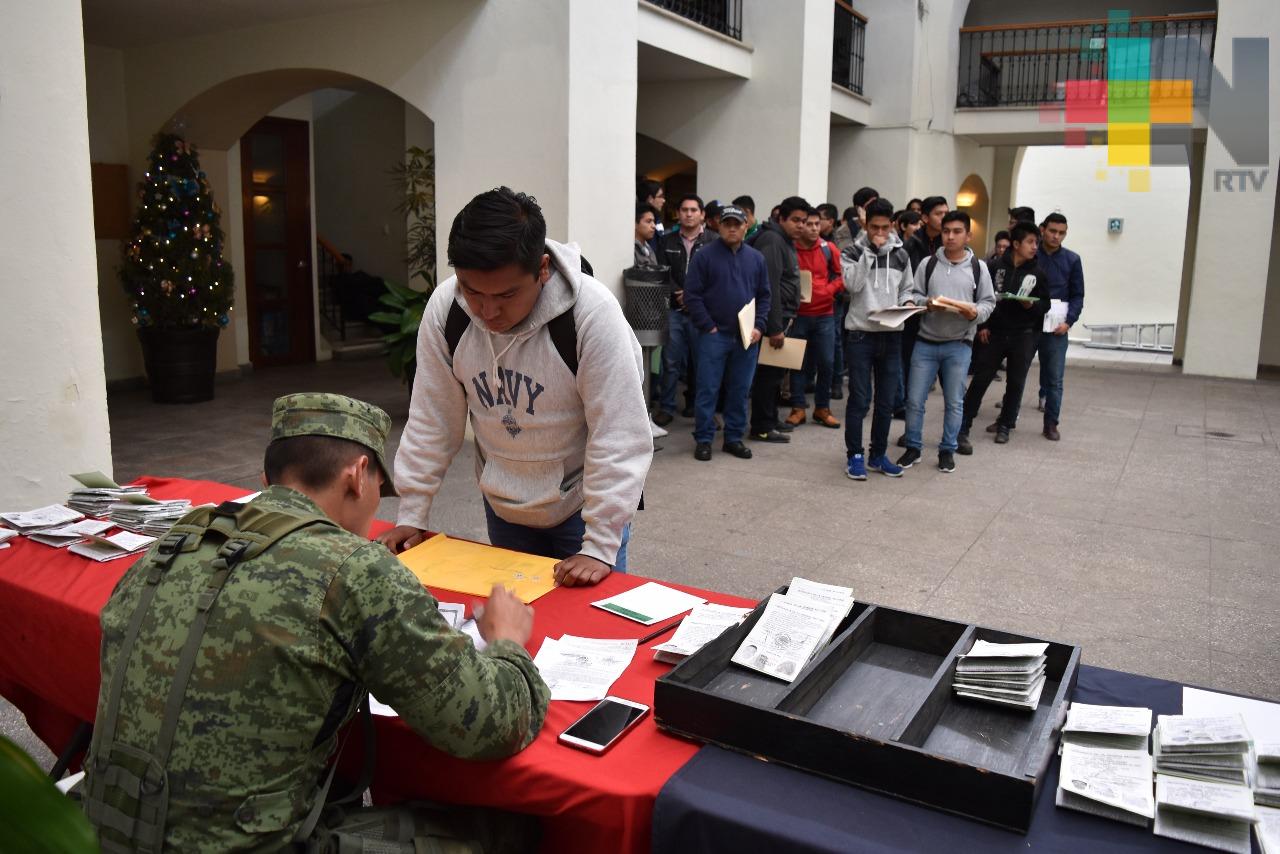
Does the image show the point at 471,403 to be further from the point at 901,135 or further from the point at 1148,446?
the point at 901,135

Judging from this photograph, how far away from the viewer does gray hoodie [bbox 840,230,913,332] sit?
269 inches

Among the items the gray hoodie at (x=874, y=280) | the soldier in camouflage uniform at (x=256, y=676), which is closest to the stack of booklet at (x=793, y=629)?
the soldier in camouflage uniform at (x=256, y=676)

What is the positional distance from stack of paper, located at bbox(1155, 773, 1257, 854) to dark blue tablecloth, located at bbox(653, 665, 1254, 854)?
0.02 metres

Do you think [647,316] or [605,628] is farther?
[647,316]

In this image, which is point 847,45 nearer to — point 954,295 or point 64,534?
point 954,295

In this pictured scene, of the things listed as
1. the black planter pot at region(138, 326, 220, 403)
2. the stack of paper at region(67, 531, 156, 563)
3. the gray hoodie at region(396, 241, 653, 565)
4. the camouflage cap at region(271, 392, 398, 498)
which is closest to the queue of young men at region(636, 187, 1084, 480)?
the black planter pot at region(138, 326, 220, 403)

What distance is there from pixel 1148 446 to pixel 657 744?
7586mm

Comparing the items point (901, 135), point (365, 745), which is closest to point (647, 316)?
point (365, 745)

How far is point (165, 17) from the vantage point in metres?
8.02

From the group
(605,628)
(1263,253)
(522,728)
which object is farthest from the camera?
(1263,253)

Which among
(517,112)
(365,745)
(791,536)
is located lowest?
(791,536)

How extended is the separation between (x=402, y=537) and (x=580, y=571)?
23.1 inches

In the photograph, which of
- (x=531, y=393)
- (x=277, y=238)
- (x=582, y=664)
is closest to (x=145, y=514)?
(x=531, y=393)

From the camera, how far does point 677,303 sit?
8.66m
